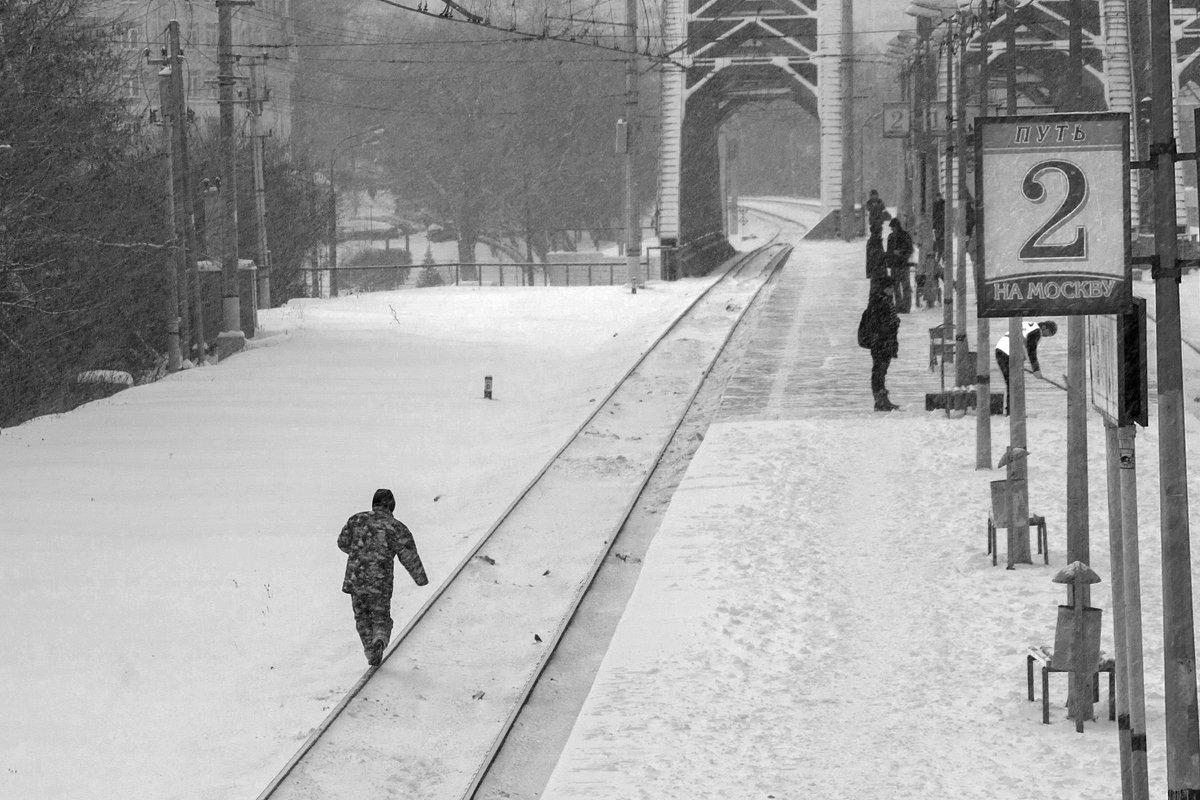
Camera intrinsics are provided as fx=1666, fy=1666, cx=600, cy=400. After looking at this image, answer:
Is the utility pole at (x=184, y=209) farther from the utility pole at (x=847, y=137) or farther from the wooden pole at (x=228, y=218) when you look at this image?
the utility pole at (x=847, y=137)

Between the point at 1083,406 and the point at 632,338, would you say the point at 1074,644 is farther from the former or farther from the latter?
the point at 632,338

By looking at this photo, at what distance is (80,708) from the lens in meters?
11.7

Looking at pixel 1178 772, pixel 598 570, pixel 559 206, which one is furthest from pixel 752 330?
pixel 559 206

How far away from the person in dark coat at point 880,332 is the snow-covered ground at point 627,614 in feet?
1.57

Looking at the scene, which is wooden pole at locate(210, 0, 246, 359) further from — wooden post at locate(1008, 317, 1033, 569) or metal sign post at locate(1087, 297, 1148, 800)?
metal sign post at locate(1087, 297, 1148, 800)

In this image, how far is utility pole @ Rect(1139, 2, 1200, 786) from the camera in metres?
7.04

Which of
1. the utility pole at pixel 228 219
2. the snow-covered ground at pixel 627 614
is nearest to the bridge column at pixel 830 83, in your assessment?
the utility pole at pixel 228 219

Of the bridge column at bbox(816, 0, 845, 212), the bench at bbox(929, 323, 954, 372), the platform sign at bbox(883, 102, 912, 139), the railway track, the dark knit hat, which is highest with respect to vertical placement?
the bridge column at bbox(816, 0, 845, 212)

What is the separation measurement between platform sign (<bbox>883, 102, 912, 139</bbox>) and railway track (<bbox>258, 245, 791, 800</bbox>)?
60.2 ft

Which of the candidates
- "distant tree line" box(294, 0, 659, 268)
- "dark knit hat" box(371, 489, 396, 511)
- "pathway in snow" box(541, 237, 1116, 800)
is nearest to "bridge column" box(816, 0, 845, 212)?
"distant tree line" box(294, 0, 659, 268)

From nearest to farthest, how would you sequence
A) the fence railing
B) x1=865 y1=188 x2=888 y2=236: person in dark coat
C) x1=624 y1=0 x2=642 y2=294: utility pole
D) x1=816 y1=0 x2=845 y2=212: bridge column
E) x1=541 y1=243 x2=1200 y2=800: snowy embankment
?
x1=541 y1=243 x2=1200 y2=800: snowy embankment
x1=865 y1=188 x2=888 y2=236: person in dark coat
x1=624 y1=0 x2=642 y2=294: utility pole
x1=816 y1=0 x2=845 y2=212: bridge column
the fence railing

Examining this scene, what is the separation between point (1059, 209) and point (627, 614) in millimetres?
6246

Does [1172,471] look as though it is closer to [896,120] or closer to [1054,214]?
[1054,214]

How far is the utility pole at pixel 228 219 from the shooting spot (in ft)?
99.4
